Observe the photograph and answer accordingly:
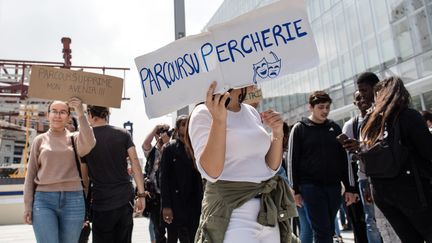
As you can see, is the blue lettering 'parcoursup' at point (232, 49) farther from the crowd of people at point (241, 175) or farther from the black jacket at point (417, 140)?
the black jacket at point (417, 140)

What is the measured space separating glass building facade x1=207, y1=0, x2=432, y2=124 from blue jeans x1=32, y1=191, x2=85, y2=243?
15743mm

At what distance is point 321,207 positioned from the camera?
396 cm

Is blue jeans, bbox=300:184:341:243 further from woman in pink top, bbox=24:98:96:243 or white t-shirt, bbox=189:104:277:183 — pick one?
woman in pink top, bbox=24:98:96:243

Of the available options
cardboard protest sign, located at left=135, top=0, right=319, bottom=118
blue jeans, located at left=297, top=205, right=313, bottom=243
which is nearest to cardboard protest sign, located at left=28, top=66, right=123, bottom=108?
cardboard protest sign, located at left=135, top=0, right=319, bottom=118

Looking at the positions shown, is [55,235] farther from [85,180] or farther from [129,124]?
[129,124]

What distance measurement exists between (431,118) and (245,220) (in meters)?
4.28

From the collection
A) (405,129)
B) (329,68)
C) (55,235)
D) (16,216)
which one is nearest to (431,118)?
(405,129)

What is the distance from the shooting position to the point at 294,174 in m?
4.21

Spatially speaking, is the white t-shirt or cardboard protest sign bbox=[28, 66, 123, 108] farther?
cardboard protest sign bbox=[28, 66, 123, 108]

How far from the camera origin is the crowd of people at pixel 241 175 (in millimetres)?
1983

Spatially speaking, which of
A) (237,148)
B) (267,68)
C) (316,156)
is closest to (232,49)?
(267,68)

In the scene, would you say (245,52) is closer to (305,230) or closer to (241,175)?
(241,175)

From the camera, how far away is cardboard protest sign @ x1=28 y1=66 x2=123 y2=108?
3086mm

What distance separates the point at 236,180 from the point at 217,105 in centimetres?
40
